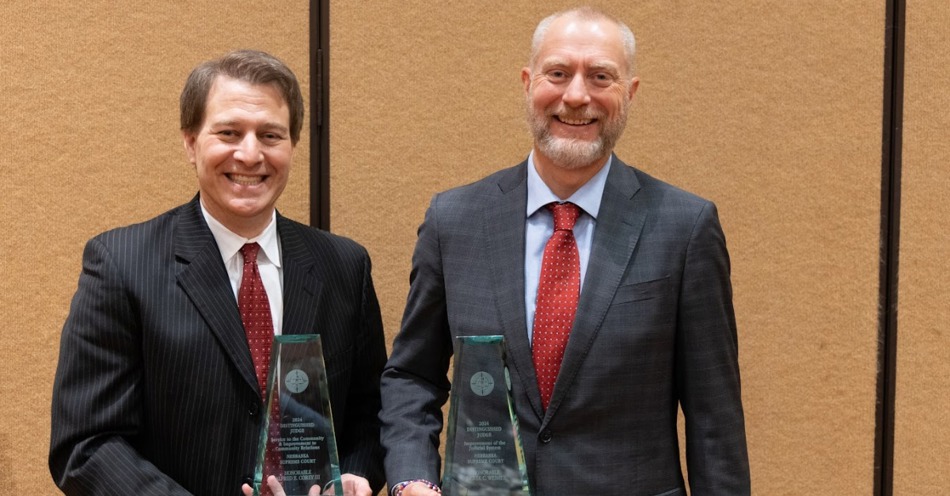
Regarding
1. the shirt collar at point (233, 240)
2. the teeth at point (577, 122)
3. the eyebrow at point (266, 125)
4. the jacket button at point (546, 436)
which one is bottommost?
the jacket button at point (546, 436)

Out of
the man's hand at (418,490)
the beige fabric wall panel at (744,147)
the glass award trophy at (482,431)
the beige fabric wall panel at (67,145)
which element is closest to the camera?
the glass award trophy at (482,431)

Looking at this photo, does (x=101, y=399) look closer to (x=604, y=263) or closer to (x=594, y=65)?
(x=604, y=263)

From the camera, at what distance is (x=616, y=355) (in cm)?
166

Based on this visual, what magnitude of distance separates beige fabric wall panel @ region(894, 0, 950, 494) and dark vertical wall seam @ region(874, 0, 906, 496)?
0.7 inches

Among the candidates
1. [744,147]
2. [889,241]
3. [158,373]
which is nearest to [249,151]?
[158,373]

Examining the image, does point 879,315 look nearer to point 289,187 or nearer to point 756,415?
point 756,415

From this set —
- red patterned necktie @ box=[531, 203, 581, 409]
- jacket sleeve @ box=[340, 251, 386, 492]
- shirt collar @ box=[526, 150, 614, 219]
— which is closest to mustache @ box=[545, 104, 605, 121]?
shirt collar @ box=[526, 150, 614, 219]

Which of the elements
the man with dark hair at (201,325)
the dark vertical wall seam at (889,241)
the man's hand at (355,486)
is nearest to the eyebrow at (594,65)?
the man with dark hair at (201,325)

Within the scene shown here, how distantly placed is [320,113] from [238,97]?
69 centimetres

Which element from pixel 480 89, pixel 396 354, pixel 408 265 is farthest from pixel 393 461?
pixel 480 89

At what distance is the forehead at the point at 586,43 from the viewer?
5.73ft

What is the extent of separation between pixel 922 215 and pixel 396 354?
1.50 metres

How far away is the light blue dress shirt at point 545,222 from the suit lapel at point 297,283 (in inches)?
15.1

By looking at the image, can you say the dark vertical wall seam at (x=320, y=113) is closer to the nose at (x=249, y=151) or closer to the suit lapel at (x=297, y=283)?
the suit lapel at (x=297, y=283)
